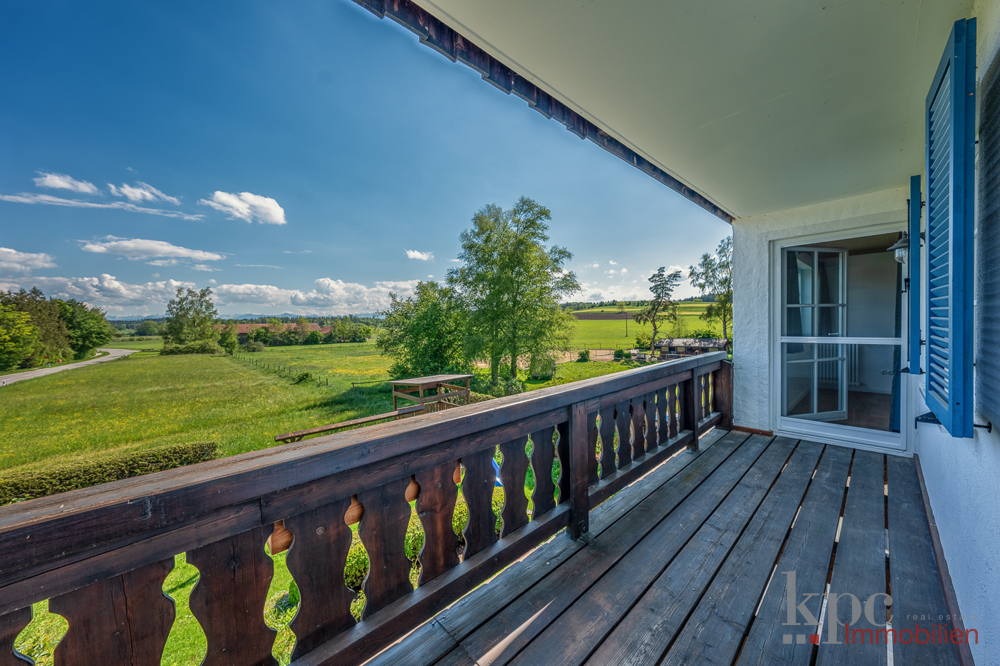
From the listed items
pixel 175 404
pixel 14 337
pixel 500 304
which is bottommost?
pixel 175 404

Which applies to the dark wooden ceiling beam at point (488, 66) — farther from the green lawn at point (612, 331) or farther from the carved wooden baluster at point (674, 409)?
the green lawn at point (612, 331)

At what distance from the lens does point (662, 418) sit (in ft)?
7.62

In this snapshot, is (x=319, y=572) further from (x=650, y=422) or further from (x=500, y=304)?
(x=500, y=304)

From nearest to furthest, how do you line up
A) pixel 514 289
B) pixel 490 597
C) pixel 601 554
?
pixel 490 597 < pixel 601 554 < pixel 514 289

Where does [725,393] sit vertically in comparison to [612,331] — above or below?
below

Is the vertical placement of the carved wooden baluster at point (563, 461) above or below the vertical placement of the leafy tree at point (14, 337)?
below

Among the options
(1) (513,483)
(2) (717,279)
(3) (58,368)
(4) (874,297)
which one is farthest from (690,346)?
(3) (58,368)

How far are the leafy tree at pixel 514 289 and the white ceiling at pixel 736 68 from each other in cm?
1218

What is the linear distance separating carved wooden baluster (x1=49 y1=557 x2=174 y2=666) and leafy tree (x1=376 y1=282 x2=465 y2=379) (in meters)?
14.3

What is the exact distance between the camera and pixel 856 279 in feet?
14.2

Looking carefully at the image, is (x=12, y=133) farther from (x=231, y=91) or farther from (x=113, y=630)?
(x=113, y=630)

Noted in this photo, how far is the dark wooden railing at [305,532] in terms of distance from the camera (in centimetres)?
58

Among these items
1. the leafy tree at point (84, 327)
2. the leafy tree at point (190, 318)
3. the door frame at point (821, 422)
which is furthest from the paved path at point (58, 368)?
the door frame at point (821, 422)

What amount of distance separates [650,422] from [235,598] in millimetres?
2077
